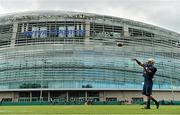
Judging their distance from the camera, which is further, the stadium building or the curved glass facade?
the curved glass facade

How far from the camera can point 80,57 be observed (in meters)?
100

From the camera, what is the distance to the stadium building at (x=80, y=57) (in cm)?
9650

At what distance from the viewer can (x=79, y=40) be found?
10412cm

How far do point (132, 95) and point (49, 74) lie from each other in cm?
2008

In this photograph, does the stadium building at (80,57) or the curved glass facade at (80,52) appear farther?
the curved glass facade at (80,52)

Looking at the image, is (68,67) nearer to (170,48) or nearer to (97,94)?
(97,94)

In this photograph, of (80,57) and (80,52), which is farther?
(80,52)

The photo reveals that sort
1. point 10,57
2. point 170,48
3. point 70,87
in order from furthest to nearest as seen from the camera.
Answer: point 170,48
point 10,57
point 70,87

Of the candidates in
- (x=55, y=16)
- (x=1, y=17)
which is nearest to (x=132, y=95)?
(x=55, y=16)

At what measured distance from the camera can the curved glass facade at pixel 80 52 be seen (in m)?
96.9

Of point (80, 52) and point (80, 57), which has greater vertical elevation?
point (80, 52)

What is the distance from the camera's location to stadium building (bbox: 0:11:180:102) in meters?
96.5

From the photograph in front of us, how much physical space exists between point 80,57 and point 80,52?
203 centimetres

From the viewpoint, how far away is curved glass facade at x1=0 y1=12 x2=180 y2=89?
9688 cm
